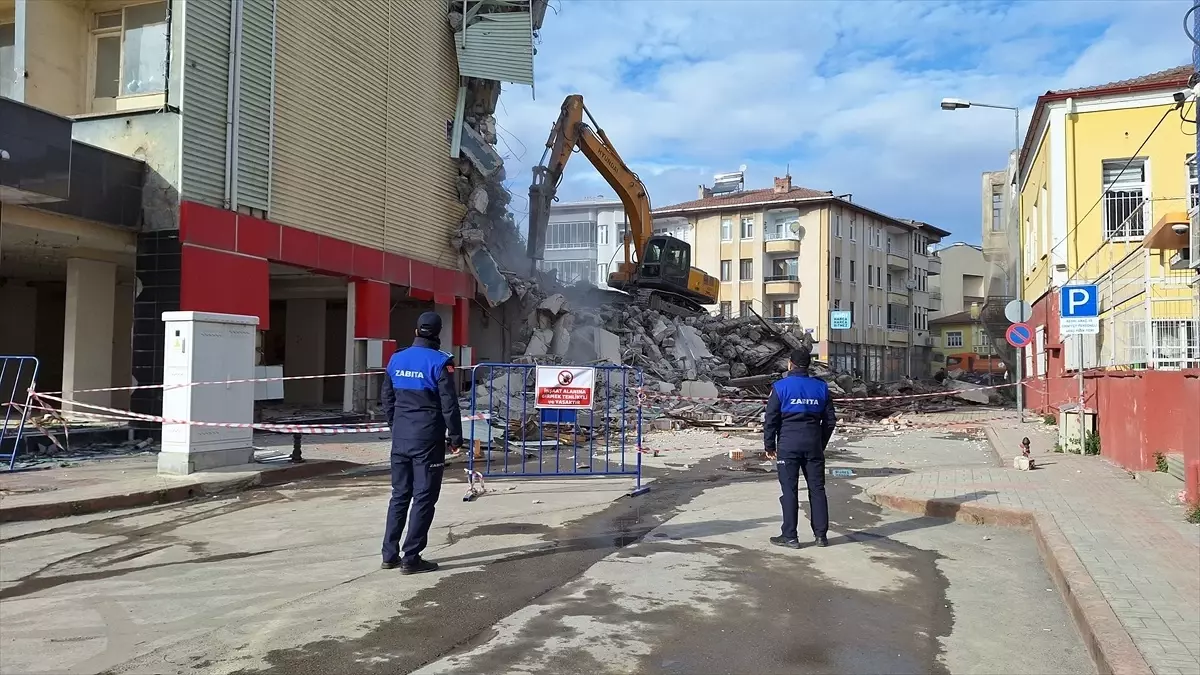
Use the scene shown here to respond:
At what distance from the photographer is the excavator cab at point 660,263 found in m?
29.8

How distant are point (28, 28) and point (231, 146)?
156 inches

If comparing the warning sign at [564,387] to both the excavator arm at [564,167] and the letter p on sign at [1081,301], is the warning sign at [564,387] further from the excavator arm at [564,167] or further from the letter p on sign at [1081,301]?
the excavator arm at [564,167]

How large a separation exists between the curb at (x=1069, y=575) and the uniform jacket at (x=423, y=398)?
166 inches

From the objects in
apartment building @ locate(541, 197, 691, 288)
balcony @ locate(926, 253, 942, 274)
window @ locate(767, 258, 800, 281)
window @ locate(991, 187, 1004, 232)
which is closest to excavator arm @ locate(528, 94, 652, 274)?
window @ locate(991, 187, 1004, 232)

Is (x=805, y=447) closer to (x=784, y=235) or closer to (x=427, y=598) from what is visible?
(x=427, y=598)

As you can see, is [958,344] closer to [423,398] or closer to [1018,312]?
[1018,312]

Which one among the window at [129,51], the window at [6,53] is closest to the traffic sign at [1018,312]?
the window at [129,51]

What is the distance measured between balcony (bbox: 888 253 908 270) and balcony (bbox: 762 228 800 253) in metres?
11.1

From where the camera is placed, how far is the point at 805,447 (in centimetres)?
724

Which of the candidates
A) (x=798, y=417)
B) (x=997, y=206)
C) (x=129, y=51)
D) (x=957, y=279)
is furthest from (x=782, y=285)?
(x=798, y=417)

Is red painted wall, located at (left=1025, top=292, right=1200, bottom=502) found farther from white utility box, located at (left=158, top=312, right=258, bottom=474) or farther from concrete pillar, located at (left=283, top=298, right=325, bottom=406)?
concrete pillar, located at (left=283, top=298, right=325, bottom=406)

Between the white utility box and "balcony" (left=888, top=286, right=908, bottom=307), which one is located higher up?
"balcony" (left=888, top=286, right=908, bottom=307)

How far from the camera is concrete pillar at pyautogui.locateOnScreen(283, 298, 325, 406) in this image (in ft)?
86.7

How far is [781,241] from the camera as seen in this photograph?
2109 inches
